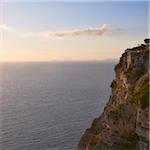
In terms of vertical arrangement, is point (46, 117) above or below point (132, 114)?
below

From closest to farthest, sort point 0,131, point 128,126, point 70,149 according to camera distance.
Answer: point 128,126 → point 70,149 → point 0,131

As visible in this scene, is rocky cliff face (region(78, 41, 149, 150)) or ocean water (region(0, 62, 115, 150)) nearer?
rocky cliff face (region(78, 41, 149, 150))

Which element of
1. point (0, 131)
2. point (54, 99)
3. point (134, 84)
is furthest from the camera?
point (54, 99)

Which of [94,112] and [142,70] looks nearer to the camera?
[142,70]

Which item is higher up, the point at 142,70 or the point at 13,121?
the point at 142,70

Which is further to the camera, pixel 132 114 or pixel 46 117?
pixel 46 117

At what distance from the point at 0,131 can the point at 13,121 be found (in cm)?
723

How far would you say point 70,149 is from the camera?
5359 centimetres

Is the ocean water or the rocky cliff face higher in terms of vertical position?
the rocky cliff face

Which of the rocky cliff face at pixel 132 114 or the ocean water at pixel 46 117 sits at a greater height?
the rocky cliff face at pixel 132 114

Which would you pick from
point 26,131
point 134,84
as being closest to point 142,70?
point 134,84

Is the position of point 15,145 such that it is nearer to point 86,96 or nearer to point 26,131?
point 26,131

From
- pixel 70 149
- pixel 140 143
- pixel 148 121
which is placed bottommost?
pixel 70 149

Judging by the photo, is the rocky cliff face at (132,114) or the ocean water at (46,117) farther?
the ocean water at (46,117)
